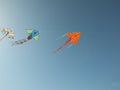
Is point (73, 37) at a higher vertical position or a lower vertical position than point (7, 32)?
lower

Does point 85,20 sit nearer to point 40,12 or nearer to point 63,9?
point 63,9

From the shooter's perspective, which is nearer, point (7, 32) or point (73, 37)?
point (73, 37)

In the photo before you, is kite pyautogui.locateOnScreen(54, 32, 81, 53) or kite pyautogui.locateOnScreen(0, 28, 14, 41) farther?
kite pyautogui.locateOnScreen(0, 28, 14, 41)

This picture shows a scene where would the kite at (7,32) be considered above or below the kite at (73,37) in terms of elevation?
above

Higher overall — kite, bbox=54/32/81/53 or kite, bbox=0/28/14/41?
kite, bbox=0/28/14/41

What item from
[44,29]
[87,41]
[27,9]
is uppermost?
[27,9]

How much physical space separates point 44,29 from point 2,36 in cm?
98

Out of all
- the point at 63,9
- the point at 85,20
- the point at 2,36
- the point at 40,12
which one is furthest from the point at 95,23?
the point at 2,36

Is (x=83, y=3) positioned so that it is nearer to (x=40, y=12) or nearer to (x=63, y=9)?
(x=63, y=9)

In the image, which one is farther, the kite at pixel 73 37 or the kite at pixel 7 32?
the kite at pixel 7 32

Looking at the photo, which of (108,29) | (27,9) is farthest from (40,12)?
(108,29)

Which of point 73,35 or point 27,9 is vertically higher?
point 27,9

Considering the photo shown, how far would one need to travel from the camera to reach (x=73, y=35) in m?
7.23

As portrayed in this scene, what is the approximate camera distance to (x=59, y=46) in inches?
291
